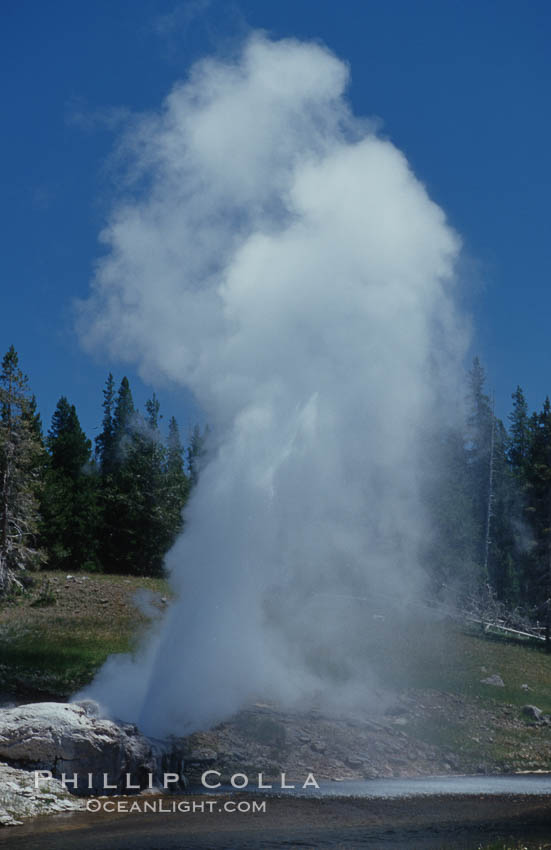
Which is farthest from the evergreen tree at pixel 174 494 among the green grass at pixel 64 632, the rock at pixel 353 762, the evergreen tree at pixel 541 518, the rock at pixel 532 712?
the rock at pixel 353 762

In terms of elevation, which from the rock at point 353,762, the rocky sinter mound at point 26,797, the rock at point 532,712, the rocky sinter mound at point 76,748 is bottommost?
the rock at point 353,762

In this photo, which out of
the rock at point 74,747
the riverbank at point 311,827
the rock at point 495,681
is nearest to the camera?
the riverbank at point 311,827

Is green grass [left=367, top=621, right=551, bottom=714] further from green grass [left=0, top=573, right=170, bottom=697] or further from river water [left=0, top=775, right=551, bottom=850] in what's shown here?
river water [left=0, top=775, right=551, bottom=850]

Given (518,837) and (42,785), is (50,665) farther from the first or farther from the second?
(518,837)

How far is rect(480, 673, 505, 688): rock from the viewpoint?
4222 cm

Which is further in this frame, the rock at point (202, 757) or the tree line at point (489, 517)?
the tree line at point (489, 517)

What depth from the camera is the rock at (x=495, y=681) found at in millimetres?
42219

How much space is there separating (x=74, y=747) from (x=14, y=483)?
1220 inches

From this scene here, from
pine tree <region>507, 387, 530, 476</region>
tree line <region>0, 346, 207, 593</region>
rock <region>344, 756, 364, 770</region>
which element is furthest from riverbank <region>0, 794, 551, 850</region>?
pine tree <region>507, 387, 530, 476</region>

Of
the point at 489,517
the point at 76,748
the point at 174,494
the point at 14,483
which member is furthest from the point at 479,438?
the point at 76,748

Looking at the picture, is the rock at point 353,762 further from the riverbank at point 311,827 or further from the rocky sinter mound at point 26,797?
the rocky sinter mound at point 26,797

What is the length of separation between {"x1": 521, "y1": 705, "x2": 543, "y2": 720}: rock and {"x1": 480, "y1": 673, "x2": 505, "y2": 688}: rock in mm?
4191

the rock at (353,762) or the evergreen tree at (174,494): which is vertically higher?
the evergreen tree at (174,494)

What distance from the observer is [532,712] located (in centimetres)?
3716
